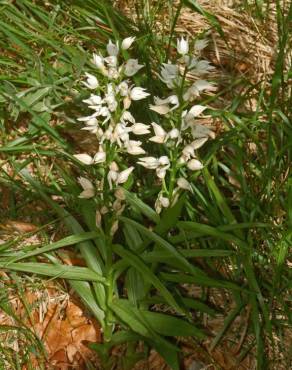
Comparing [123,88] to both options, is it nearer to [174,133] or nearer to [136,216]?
[174,133]

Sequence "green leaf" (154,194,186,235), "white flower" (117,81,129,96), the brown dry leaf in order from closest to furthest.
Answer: "white flower" (117,81,129,96), "green leaf" (154,194,186,235), the brown dry leaf

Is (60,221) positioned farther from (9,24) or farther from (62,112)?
(9,24)

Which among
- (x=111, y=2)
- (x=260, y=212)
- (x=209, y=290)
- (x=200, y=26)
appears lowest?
(x=209, y=290)

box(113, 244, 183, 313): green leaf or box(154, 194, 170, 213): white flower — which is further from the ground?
box(154, 194, 170, 213): white flower

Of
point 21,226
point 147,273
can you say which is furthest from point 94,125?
point 21,226

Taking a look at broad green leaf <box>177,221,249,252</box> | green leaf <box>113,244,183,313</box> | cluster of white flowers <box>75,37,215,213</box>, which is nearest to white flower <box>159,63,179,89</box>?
cluster of white flowers <box>75,37,215,213</box>

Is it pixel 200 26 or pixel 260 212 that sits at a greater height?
pixel 200 26

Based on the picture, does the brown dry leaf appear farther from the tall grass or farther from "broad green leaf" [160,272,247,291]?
"broad green leaf" [160,272,247,291]

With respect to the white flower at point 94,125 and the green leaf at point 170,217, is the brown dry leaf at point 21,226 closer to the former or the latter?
the green leaf at point 170,217

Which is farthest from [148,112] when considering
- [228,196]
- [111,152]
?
[111,152]
